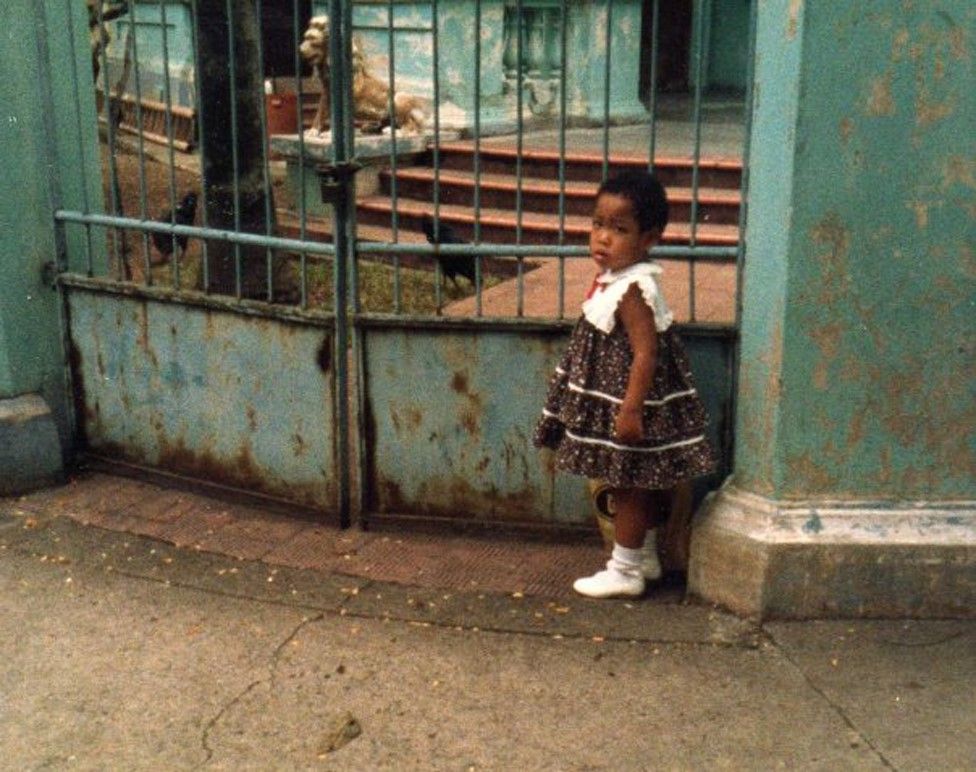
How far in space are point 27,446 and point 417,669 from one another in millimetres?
2228

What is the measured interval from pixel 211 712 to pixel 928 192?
2.46 m

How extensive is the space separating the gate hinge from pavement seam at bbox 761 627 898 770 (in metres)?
1.98

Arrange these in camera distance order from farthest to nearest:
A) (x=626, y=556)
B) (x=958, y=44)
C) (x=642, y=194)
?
(x=626, y=556) → (x=642, y=194) → (x=958, y=44)

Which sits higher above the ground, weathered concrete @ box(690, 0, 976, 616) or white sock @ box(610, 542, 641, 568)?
weathered concrete @ box(690, 0, 976, 616)

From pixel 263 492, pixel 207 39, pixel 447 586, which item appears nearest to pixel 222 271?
pixel 207 39

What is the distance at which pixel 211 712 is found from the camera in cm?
345

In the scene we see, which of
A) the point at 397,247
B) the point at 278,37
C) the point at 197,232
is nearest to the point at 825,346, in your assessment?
the point at 397,247

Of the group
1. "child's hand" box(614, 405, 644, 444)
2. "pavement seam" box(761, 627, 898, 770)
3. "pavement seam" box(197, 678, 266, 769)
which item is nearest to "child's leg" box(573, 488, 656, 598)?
"child's hand" box(614, 405, 644, 444)

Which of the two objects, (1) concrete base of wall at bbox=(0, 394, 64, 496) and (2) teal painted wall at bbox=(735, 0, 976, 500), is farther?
(1) concrete base of wall at bbox=(0, 394, 64, 496)

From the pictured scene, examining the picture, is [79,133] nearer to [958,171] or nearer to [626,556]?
[626,556]

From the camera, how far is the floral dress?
384cm

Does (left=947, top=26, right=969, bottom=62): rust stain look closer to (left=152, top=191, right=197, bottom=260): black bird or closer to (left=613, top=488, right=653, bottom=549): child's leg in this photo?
(left=613, top=488, right=653, bottom=549): child's leg

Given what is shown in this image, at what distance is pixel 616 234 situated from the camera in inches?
149

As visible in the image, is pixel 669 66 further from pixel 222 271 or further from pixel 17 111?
pixel 17 111
